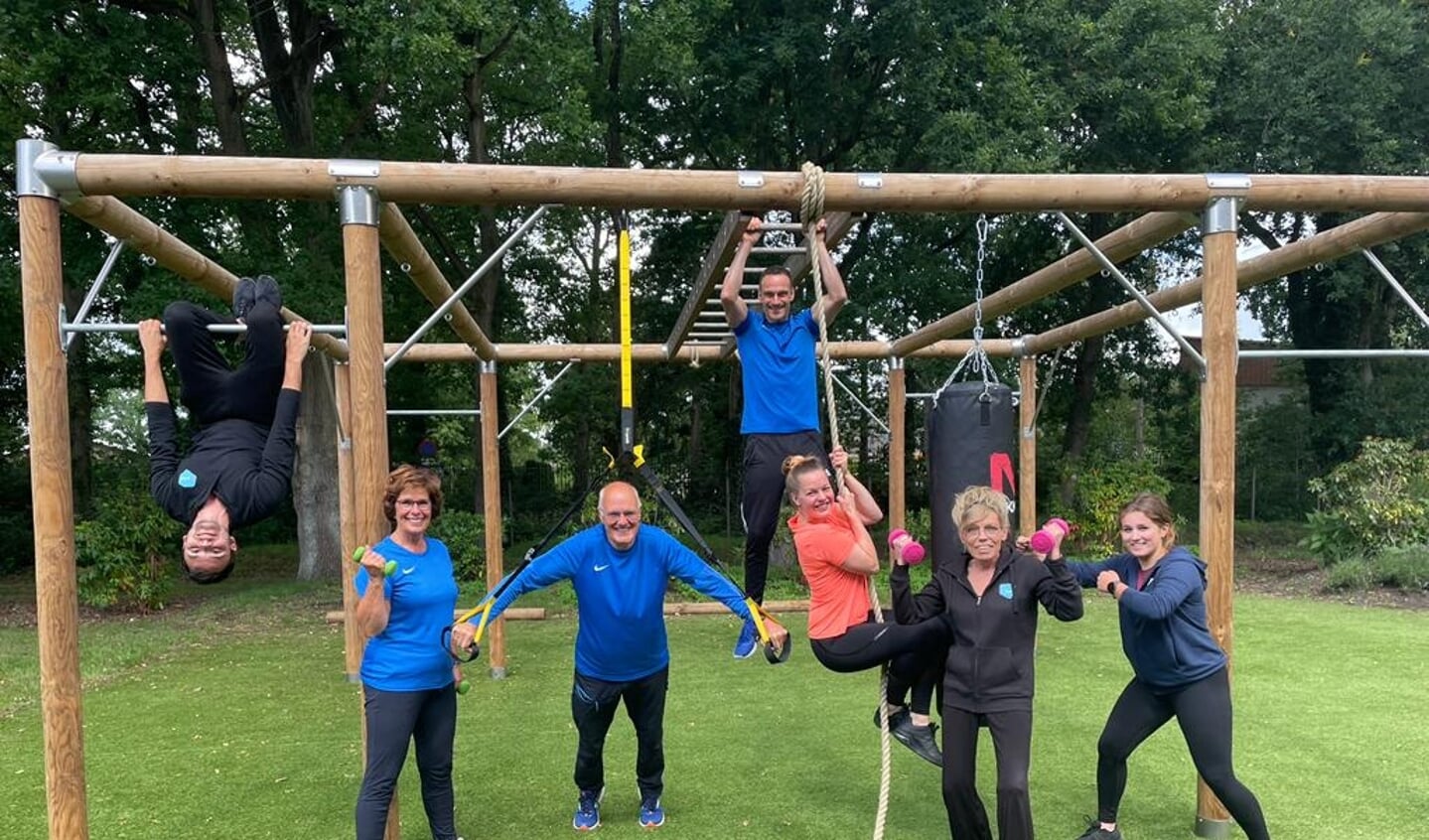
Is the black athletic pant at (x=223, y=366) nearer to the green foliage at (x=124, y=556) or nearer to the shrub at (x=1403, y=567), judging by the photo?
the green foliage at (x=124, y=556)

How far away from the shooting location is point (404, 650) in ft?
11.2

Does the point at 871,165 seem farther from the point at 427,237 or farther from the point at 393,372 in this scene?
the point at 393,372

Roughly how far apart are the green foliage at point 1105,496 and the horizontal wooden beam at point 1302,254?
8.64 m

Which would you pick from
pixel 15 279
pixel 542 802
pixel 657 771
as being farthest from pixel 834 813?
pixel 15 279

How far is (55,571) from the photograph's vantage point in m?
3.37

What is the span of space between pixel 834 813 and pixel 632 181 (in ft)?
10.2

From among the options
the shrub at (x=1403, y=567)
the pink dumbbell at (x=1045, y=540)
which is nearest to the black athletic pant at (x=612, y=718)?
the pink dumbbell at (x=1045, y=540)

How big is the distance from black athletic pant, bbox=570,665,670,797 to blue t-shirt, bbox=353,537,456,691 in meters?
0.77

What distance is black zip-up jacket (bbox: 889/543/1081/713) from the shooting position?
10.9 ft

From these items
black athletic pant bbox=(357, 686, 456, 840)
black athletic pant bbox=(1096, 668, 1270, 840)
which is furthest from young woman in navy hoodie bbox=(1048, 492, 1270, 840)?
black athletic pant bbox=(357, 686, 456, 840)

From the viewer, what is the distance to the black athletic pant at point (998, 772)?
3.26 meters

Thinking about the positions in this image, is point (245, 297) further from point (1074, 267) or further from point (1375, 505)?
point (1375, 505)

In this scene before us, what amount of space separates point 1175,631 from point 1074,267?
90.5 inches

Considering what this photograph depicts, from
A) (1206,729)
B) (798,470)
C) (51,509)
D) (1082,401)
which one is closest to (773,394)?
(798,470)
